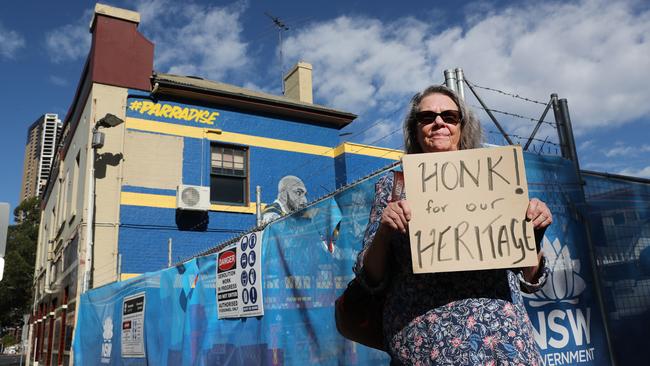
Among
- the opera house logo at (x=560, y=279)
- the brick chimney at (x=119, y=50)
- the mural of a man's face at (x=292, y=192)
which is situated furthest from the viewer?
the mural of a man's face at (x=292, y=192)

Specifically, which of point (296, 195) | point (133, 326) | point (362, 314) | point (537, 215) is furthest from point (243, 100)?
point (537, 215)

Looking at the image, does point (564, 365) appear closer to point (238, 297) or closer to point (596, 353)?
point (596, 353)

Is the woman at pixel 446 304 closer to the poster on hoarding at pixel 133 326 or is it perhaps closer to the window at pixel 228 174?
the poster on hoarding at pixel 133 326

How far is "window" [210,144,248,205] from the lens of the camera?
14422 millimetres

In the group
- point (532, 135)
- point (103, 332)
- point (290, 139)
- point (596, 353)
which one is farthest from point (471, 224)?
point (290, 139)

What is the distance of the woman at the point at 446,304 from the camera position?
168cm

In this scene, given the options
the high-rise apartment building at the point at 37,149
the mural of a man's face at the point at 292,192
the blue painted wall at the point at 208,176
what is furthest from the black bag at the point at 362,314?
the high-rise apartment building at the point at 37,149

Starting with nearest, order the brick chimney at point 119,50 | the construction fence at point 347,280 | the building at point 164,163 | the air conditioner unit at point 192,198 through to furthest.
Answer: the construction fence at point 347,280
the building at point 164,163
the air conditioner unit at point 192,198
the brick chimney at point 119,50

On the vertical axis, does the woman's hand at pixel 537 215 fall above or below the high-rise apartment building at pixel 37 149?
below

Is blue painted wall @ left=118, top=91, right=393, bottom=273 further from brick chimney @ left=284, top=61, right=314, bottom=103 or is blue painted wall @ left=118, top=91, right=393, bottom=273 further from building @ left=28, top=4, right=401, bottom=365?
brick chimney @ left=284, top=61, right=314, bottom=103

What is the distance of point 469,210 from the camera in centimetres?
188

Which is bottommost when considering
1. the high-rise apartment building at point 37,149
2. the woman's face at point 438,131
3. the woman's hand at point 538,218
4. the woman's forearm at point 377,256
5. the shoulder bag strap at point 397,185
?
the woman's forearm at point 377,256

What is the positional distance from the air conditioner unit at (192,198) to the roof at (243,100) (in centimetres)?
291

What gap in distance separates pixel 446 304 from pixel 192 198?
12.1m
